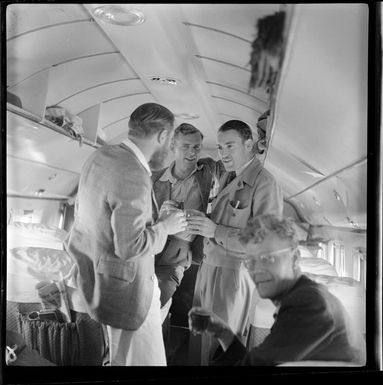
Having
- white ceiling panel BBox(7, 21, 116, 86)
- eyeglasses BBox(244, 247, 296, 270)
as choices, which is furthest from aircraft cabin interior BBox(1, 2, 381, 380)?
eyeglasses BBox(244, 247, 296, 270)

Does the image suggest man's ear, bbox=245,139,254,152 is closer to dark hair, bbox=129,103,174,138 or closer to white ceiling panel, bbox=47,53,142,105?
dark hair, bbox=129,103,174,138

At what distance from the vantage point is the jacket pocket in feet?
8.81

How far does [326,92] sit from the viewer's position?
2.64m

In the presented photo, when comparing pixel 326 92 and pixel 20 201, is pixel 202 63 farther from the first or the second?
pixel 20 201

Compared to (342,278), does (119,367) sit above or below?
below

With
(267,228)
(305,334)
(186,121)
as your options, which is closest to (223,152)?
(186,121)

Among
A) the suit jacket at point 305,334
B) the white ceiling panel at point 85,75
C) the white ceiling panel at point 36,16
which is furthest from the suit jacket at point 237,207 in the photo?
the white ceiling panel at point 36,16

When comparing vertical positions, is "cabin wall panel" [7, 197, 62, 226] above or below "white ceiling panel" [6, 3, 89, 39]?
below

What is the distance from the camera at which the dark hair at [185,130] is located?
269 centimetres

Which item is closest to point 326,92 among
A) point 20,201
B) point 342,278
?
point 342,278

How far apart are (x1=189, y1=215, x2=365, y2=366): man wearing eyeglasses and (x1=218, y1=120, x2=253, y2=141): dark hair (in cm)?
45

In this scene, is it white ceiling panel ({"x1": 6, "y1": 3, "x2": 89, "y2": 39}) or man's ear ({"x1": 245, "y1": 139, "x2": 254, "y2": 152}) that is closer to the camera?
white ceiling panel ({"x1": 6, "y1": 3, "x2": 89, "y2": 39})

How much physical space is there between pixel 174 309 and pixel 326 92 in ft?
4.62

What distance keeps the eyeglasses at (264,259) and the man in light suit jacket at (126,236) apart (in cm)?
40
